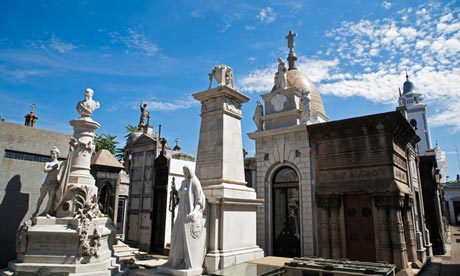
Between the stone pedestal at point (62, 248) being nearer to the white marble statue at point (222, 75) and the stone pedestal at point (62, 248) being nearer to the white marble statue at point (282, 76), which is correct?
the white marble statue at point (222, 75)

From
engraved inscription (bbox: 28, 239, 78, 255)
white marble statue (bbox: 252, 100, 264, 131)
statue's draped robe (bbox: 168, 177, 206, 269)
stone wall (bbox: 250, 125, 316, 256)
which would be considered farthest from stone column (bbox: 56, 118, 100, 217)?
white marble statue (bbox: 252, 100, 264, 131)

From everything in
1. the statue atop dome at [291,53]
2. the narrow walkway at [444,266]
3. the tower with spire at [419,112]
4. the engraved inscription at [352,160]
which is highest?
the tower with spire at [419,112]

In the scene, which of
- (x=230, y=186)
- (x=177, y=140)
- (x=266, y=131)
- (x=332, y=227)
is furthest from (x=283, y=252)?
(x=177, y=140)

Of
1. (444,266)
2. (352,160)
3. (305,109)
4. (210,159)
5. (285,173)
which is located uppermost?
(305,109)

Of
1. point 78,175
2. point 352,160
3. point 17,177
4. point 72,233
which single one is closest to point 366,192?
point 352,160

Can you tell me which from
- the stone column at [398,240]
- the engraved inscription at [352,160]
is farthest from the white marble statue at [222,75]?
the stone column at [398,240]

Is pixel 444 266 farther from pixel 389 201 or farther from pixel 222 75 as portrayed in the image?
pixel 222 75

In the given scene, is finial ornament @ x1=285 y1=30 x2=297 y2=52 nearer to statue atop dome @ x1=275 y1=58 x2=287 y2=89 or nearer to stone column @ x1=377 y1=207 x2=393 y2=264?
statue atop dome @ x1=275 y1=58 x2=287 y2=89

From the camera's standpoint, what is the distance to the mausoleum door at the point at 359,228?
10.9m

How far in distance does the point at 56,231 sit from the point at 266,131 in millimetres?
9570

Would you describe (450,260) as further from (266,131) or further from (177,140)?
(177,140)

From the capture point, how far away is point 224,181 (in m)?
7.63

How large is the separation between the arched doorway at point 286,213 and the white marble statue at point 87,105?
8511 mm

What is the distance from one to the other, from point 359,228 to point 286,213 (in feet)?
10.5
